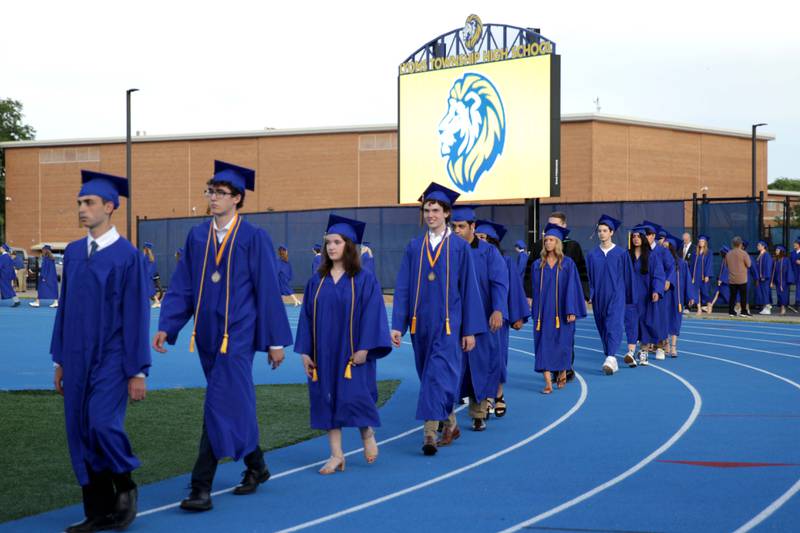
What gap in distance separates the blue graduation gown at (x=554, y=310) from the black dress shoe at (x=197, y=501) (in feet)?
21.5

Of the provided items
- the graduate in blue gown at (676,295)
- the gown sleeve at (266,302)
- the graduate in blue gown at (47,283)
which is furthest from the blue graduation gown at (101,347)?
the graduate in blue gown at (47,283)

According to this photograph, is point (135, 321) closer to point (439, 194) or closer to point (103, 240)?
point (103, 240)

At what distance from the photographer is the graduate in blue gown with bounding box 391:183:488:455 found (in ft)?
27.9

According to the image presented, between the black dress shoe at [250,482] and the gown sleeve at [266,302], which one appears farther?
the black dress shoe at [250,482]

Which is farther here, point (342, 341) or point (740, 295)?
point (740, 295)

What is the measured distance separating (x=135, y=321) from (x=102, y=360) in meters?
0.25

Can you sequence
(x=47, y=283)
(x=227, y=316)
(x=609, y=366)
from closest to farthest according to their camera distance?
(x=227, y=316) < (x=609, y=366) < (x=47, y=283)

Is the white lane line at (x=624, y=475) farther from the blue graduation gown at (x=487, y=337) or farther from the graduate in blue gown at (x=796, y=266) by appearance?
the graduate in blue gown at (x=796, y=266)

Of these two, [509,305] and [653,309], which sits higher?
[509,305]

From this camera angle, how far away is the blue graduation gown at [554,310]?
12375 millimetres

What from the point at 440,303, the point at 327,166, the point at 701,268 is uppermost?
the point at 327,166

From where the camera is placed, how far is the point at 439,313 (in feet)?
28.1

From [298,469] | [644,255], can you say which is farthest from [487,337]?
[644,255]

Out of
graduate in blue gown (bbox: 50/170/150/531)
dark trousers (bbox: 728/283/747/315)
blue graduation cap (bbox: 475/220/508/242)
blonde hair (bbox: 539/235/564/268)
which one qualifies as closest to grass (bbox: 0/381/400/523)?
graduate in blue gown (bbox: 50/170/150/531)
